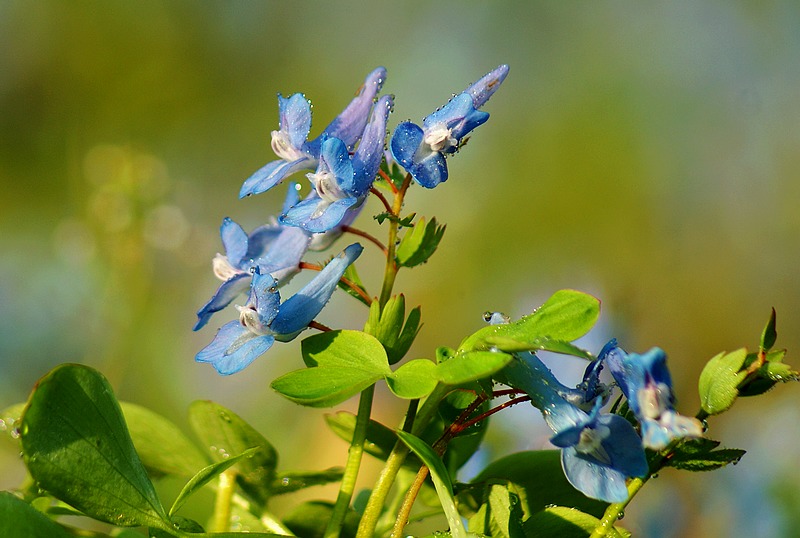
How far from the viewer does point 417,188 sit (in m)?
1.92

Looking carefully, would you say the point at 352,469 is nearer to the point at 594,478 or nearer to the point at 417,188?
the point at 594,478

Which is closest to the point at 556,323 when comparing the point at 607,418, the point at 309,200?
the point at 607,418

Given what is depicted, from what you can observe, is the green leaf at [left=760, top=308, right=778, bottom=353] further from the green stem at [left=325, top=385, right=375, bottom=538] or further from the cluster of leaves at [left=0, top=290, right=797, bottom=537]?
the green stem at [left=325, top=385, right=375, bottom=538]

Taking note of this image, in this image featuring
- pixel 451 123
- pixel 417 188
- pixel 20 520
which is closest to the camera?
pixel 20 520

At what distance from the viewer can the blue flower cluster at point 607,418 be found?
0.27 metres

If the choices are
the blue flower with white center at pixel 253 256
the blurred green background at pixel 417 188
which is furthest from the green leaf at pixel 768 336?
the blurred green background at pixel 417 188

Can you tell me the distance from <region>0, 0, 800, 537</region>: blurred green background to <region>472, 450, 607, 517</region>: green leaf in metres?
0.93

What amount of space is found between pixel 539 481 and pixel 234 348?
0.55 feet

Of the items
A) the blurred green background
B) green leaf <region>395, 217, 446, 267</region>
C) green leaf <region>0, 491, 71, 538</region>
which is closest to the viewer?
green leaf <region>0, 491, 71, 538</region>

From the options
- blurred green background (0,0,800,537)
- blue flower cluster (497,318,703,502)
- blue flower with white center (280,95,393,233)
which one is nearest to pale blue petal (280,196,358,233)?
blue flower with white center (280,95,393,233)

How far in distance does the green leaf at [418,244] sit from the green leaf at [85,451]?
15 cm

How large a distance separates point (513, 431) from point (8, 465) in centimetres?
74

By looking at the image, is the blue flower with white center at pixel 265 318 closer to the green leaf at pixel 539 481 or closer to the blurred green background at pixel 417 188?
the green leaf at pixel 539 481

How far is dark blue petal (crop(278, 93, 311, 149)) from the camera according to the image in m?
0.40
